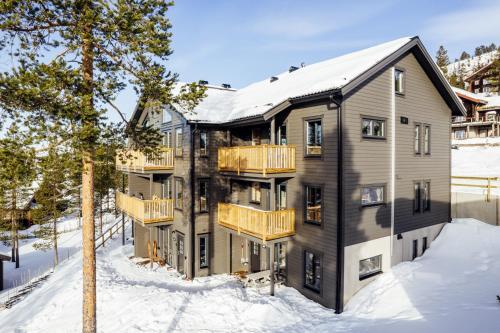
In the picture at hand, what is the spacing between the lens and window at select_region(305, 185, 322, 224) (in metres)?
13.7

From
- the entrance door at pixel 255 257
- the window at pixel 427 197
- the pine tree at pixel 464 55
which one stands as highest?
the pine tree at pixel 464 55

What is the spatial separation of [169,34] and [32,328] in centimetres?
1272

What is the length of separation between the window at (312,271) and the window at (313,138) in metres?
4.66

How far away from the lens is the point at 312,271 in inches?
550

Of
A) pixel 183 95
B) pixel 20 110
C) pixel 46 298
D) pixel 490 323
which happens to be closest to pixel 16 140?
pixel 20 110

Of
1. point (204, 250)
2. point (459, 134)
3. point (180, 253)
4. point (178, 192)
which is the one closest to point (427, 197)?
point (204, 250)

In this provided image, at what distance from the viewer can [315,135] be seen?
542 inches

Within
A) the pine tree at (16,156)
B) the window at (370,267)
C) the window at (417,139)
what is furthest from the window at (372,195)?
the pine tree at (16,156)

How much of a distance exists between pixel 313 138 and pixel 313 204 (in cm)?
303

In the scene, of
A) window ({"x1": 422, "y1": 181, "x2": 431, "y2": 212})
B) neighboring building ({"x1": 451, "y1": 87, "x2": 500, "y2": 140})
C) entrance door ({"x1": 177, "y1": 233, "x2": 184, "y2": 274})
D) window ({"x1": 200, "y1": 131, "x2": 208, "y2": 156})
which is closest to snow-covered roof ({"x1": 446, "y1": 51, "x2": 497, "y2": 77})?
neighboring building ({"x1": 451, "y1": 87, "x2": 500, "y2": 140})

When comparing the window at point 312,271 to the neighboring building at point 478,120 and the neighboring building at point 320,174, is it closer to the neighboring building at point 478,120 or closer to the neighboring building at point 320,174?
the neighboring building at point 320,174

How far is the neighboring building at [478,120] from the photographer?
39.6 meters

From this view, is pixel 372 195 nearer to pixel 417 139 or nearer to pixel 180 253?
pixel 417 139

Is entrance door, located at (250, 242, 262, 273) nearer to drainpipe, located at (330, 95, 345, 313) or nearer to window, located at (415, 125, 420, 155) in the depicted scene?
drainpipe, located at (330, 95, 345, 313)
